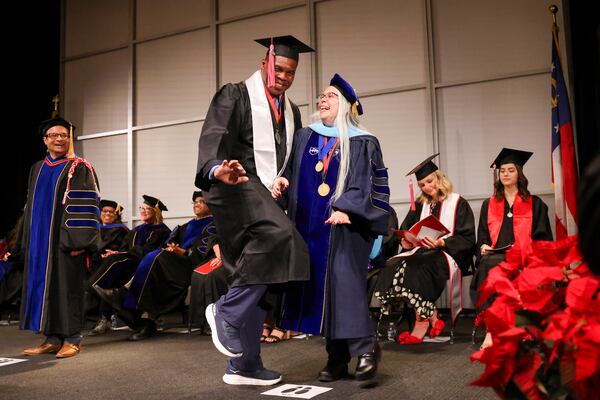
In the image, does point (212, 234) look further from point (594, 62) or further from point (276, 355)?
point (594, 62)

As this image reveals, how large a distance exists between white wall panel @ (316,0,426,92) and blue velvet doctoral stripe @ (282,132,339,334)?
3694 mm

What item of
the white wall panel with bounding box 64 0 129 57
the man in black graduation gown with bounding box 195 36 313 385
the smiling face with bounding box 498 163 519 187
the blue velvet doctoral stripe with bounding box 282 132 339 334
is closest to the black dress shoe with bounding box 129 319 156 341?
the man in black graduation gown with bounding box 195 36 313 385

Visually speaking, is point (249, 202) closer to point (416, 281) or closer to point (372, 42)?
point (416, 281)

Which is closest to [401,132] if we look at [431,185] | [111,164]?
[431,185]

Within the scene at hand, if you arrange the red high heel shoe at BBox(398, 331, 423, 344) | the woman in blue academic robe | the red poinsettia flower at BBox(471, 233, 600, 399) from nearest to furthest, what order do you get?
the red poinsettia flower at BBox(471, 233, 600, 399), the woman in blue academic robe, the red high heel shoe at BBox(398, 331, 423, 344)

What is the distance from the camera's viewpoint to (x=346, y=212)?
2.88 m

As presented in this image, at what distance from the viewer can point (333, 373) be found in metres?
2.97

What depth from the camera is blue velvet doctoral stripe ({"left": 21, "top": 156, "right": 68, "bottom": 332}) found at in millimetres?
4105

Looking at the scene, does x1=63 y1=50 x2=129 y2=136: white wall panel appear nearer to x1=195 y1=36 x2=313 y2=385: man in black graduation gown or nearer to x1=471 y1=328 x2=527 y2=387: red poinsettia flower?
x1=195 y1=36 x2=313 y2=385: man in black graduation gown

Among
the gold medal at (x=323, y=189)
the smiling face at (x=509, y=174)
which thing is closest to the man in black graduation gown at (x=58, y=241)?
the gold medal at (x=323, y=189)

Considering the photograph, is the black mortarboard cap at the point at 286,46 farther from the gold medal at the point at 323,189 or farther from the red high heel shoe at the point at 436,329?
the red high heel shoe at the point at 436,329

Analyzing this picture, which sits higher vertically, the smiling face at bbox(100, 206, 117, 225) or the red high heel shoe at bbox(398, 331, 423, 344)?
the smiling face at bbox(100, 206, 117, 225)

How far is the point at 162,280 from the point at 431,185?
244cm

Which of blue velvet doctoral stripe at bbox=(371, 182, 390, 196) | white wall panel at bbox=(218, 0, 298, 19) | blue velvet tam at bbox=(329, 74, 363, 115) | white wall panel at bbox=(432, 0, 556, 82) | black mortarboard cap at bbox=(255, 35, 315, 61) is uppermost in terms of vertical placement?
white wall panel at bbox=(218, 0, 298, 19)
